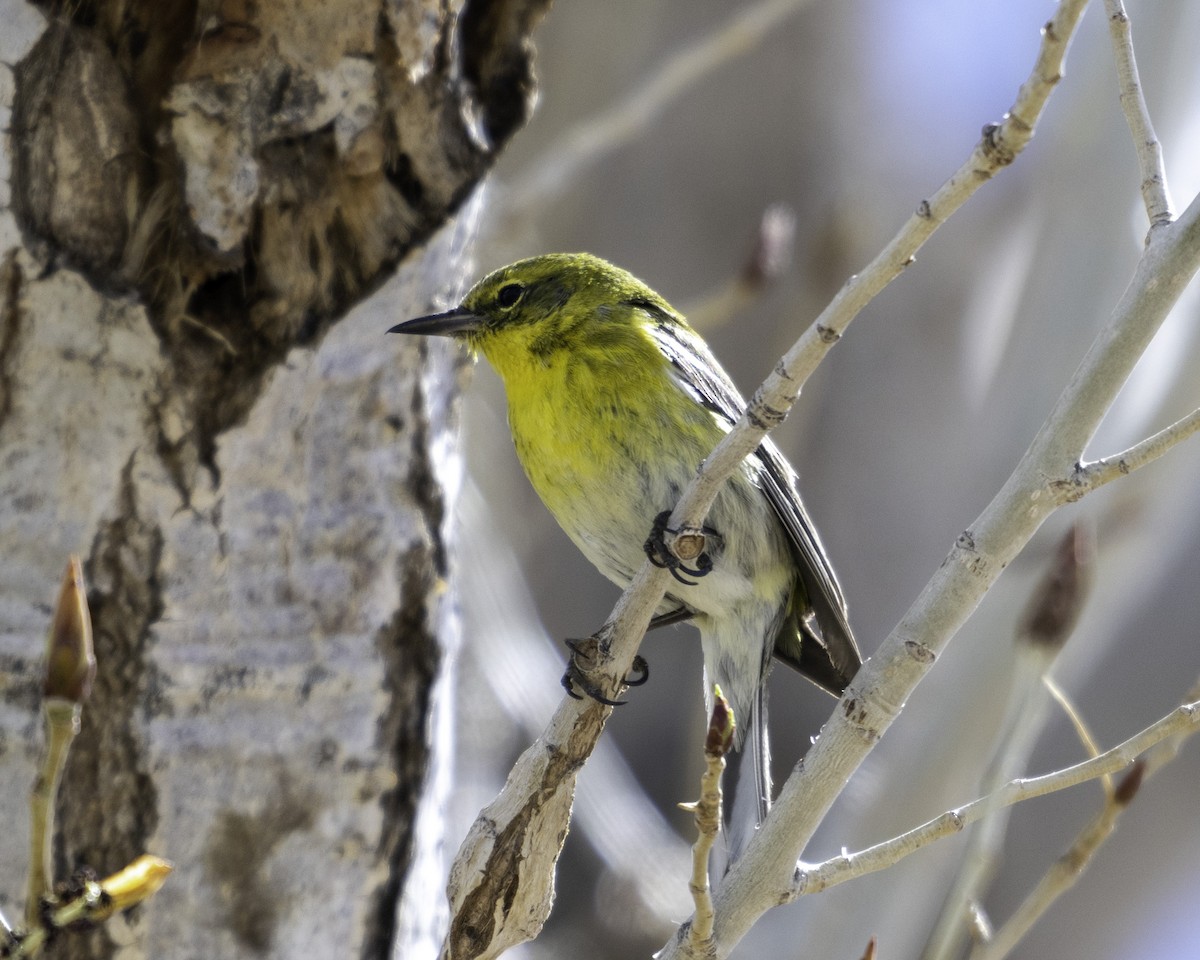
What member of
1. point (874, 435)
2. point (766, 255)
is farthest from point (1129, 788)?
point (874, 435)

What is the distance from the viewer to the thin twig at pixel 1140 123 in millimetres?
1710

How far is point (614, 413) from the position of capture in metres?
2.89

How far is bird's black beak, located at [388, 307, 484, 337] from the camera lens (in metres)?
2.63

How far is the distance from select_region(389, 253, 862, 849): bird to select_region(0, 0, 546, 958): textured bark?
1.10 ft

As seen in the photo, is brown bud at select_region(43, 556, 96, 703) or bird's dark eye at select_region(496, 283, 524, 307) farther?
bird's dark eye at select_region(496, 283, 524, 307)

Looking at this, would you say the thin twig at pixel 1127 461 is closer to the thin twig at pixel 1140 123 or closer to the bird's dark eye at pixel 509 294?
the thin twig at pixel 1140 123

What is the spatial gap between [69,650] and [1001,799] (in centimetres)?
117

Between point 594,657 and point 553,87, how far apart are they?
5.37 metres

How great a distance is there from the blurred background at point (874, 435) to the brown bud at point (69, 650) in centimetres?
259

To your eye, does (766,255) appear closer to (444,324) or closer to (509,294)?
(509,294)

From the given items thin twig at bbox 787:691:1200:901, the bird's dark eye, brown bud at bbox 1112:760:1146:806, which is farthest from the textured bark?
brown bud at bbox 1112:760:1146:806

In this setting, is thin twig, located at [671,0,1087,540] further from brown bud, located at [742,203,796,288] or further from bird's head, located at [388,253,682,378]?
brown bud, located at [742,203,796,288]

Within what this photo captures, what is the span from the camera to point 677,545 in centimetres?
194

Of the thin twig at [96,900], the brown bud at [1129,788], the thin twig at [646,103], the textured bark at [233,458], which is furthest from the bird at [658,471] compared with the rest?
the thin twig at [96,900]
